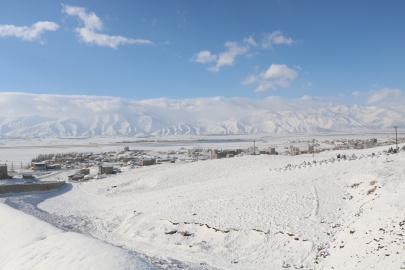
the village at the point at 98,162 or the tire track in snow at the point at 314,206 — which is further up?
the tire track in snow at the point at 314,206

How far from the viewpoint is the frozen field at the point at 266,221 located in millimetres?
8414

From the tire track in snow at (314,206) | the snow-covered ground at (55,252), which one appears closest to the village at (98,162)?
the tire track in snow at (314,206)

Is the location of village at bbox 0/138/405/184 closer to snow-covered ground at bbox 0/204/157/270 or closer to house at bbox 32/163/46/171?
house at bbox 32/163/46/171

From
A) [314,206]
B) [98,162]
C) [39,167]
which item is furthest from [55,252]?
[98,162]

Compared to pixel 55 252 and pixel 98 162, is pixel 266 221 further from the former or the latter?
pixel 98 162

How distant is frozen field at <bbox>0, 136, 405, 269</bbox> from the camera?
8.41 meters

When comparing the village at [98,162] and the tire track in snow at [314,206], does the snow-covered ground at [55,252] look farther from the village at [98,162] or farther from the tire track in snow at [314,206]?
the village at [98,162]

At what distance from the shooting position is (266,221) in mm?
11641

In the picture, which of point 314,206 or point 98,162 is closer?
point 314,206

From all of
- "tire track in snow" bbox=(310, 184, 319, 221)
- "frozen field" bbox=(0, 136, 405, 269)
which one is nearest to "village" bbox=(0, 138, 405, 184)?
"frozen field" bbox=(0, 136, 405, 269)

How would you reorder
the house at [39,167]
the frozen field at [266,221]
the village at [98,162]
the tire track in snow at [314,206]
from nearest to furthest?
the frozen field at [266,221] → the tire track in snow at [314,206] → the village at [98,162] → the house at [39,167]

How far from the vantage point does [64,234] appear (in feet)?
34.2

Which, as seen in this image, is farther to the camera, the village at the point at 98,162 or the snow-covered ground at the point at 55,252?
the village at the point at 98,162

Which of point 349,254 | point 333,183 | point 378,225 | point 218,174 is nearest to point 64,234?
point 349,254
